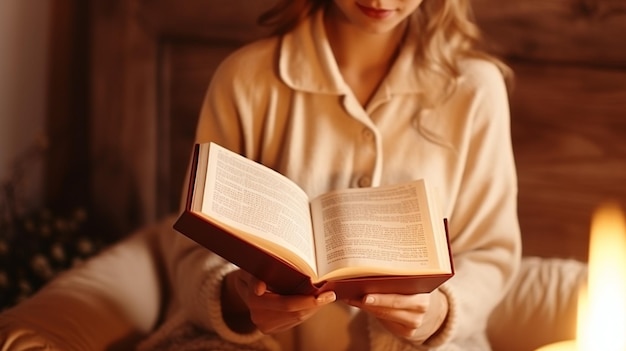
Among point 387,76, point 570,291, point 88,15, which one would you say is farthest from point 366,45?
point 88,15

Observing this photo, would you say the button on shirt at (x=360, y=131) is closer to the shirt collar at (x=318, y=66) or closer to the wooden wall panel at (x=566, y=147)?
the shirt collar at (x=318, y=66)

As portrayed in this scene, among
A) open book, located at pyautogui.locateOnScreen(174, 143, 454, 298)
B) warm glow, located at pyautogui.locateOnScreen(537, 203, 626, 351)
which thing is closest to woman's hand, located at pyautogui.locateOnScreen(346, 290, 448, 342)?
open book, located at pyautogui.locateOnScreen(174, 143, 454, 298)

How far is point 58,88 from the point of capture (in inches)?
75.4

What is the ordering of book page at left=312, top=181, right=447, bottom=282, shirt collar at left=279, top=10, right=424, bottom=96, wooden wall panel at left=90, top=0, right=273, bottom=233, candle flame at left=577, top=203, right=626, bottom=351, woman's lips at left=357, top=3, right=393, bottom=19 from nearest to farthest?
candle flame at left=577, top=203, right=626, bottom=351, book page at left=312, top=181, right=447, bottom=282, woman's lips at left=357, top=3, right=393, bottom=19, shirt collar at left=279, top=10, right=424, bottom=96, wooden wall panel at left=90, top=0, right=273, bottom=233

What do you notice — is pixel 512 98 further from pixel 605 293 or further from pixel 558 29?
pixel 605 293

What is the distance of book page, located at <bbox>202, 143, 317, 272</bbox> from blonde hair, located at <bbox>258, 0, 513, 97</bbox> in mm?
349

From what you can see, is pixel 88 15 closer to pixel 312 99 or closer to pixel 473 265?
pixel 312 99

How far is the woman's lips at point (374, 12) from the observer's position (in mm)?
1083

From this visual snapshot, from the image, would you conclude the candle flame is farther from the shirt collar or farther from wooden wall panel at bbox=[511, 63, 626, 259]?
wooden wall panel at bbox=[511, 63, 626, 259]

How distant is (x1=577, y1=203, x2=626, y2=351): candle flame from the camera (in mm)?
787

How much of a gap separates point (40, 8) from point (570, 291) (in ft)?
4.30

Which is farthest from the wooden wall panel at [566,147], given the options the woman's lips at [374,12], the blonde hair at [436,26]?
the woman's lips at [374,12]

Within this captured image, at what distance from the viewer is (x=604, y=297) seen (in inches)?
32.7

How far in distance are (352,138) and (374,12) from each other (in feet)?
0.66
